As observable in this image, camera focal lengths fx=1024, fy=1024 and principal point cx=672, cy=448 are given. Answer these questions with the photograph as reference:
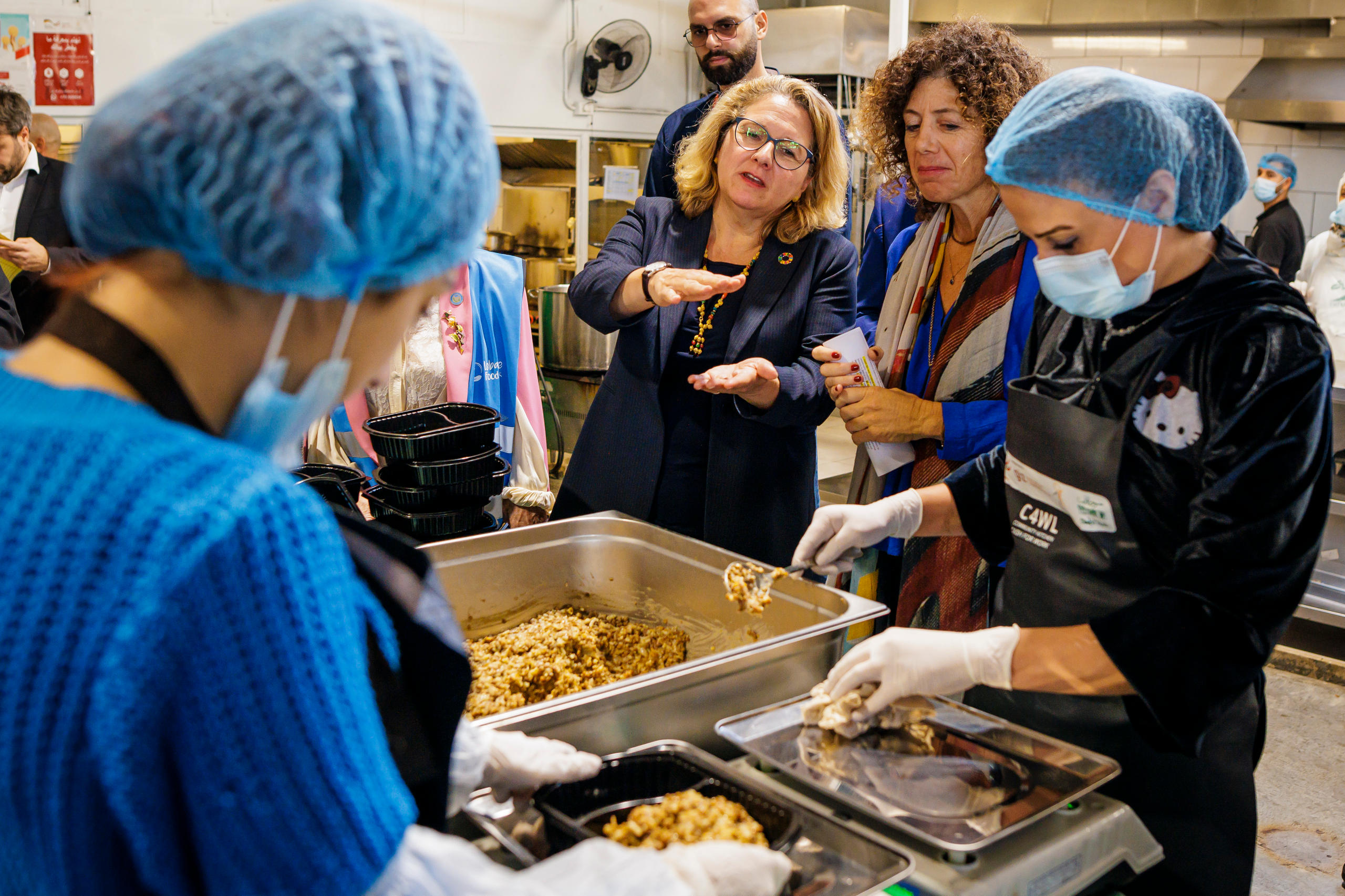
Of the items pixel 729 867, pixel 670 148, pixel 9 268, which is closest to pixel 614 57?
pixel 670 148

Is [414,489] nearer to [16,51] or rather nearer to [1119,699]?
[1119,699]

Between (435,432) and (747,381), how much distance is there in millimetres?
626

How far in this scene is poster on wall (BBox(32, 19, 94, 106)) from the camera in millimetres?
4059

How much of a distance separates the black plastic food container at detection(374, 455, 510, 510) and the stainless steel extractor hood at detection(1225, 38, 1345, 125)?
6603mm

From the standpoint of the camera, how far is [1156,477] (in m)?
1.31

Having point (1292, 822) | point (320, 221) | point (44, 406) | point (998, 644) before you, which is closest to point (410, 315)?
point (320, 221)

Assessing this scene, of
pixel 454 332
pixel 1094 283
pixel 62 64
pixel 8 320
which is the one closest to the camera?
pixel 1094 283

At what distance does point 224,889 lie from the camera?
61 cm

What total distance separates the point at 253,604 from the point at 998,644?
37.7 inches

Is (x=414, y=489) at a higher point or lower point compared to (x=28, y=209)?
lower

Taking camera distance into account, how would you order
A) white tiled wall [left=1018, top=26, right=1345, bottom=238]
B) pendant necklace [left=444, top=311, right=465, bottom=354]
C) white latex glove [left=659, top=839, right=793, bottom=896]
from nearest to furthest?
white latex glove [left=659, top=839, right=793, bottom=896] → pendant necklace [left=444, top=311, right=465, bottom=354] → white tiled wall [left=1018, top=26, right=1345, bottom=238]

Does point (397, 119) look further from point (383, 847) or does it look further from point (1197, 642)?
point (1197, 642)

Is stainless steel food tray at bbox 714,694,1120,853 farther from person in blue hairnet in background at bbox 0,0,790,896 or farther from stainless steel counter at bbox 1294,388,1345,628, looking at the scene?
stainless steel counter at bbox 1294,388,1345,628

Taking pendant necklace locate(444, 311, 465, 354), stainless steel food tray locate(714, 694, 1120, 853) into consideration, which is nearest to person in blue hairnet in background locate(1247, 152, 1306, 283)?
pendant necklace locate(444, 311, 465, 354)
